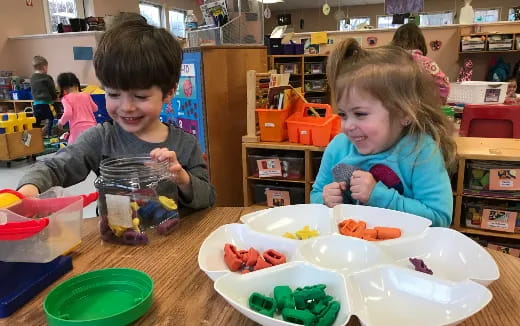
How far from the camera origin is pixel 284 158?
2523 mm

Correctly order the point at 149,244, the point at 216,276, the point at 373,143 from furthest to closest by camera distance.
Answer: the point at 373,143, the point at 149,244, the point at 216,276

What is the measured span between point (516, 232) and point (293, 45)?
14.9ft

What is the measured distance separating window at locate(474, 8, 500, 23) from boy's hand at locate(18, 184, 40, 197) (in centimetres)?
1280

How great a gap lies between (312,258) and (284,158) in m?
1.82

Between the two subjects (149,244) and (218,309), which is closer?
(218,309)

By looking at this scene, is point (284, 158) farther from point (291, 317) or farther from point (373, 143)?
point (291, 317)

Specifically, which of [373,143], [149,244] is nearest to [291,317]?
[149,244]

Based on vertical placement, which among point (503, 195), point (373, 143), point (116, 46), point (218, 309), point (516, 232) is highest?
point (116, 46)

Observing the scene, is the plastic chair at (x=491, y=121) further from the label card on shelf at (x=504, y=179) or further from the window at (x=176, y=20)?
the window at (x=176, y=20)

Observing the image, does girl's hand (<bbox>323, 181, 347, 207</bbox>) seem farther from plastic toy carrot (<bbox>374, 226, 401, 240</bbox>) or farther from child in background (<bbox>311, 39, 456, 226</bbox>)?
plastic toy carrot (<bbox>374, 226, 401, 240</bbox>)

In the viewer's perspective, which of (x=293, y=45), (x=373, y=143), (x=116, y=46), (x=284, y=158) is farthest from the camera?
(x=293, y=45)

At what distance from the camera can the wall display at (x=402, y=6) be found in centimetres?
497

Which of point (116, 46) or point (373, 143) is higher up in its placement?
point (116, 46)

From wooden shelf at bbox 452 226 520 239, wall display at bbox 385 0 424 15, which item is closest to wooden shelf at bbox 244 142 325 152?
wooden shelf at bbox 452 226 520 239
